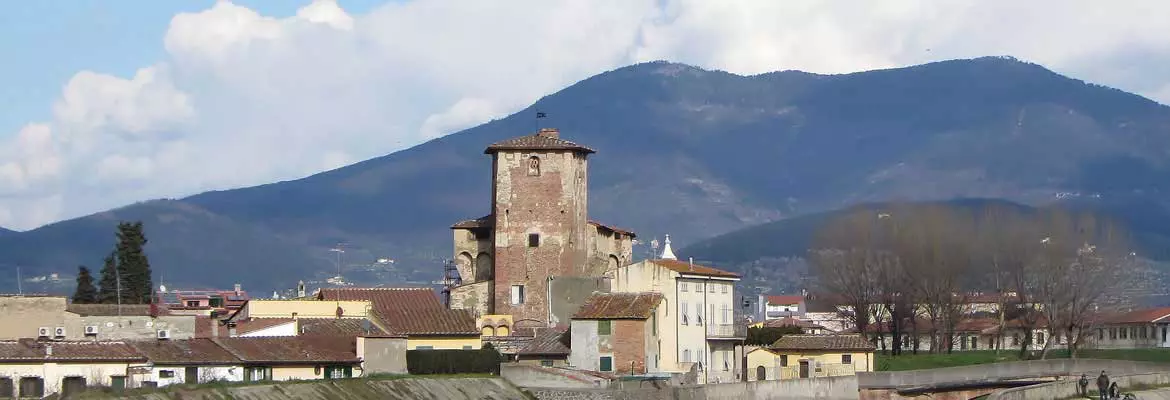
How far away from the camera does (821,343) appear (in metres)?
82.2

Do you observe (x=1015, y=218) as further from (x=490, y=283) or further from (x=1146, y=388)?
(x=1146, y=388)

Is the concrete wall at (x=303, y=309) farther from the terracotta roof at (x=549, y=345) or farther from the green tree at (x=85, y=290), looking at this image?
the green tree at (x=85, y=290)

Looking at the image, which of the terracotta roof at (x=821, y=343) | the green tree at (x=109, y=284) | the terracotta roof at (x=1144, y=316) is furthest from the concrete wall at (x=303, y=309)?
the terracotta roof at (x=1144, y=316)

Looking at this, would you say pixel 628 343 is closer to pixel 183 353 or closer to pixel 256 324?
pixel 256 324

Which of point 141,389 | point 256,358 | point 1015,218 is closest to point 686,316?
point 256,358

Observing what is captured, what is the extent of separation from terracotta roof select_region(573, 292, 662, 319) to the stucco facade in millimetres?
14451

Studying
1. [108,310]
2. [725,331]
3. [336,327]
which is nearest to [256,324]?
[336,327]

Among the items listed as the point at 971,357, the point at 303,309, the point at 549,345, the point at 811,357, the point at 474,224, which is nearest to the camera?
the point at 549,345

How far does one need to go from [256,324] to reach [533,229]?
2194 cm

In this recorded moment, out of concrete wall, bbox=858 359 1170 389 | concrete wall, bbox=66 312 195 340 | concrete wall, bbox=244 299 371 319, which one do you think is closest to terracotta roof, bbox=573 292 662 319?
concrete wall, bbox=244 299 371 319

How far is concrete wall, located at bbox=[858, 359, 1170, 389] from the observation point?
76.8 meters

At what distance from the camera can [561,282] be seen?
90188mm

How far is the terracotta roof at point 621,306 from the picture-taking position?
242ft

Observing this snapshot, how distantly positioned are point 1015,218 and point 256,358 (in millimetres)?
70394
